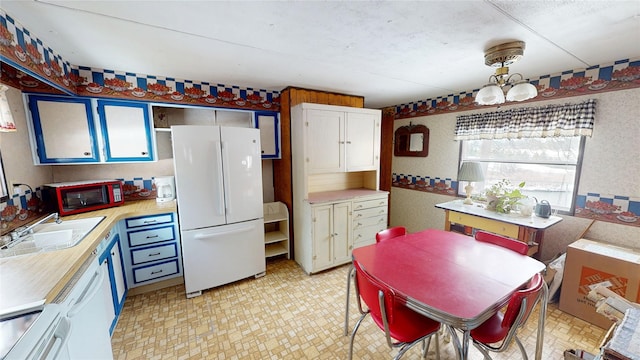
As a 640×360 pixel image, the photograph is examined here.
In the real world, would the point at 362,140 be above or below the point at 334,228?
above

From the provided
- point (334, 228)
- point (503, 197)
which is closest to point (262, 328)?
point (334, 228)

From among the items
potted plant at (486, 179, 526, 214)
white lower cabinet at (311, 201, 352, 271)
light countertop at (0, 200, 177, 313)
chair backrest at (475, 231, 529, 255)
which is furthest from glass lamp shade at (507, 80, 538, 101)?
light countertop at (0, 200, 177, 313)

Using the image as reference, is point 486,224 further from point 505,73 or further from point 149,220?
point 149,220

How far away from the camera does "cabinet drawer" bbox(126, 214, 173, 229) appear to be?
7.27ft

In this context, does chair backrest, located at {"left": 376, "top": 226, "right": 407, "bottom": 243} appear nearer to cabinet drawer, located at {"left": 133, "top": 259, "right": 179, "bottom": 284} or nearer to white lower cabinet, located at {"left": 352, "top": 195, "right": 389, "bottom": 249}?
white lower cabinet, located at {"left": 352, "top": 195, "right": 389, "bottom": 249}

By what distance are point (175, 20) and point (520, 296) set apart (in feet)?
7.97

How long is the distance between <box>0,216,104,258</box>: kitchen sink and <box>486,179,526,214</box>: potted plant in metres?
3.70

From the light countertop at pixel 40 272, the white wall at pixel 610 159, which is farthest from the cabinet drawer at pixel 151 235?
the white wall at pixel 610 159

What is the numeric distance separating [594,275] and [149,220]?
405 centimetres

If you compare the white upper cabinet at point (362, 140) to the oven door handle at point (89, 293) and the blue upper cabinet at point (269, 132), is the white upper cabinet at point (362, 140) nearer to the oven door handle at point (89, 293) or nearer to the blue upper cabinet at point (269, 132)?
the blue upper cabinet at point (269, 132)

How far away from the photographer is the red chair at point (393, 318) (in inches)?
46.3

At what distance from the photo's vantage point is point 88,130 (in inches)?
87.4

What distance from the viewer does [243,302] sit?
2.31m

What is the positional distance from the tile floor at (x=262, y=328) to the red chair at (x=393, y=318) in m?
0.56
